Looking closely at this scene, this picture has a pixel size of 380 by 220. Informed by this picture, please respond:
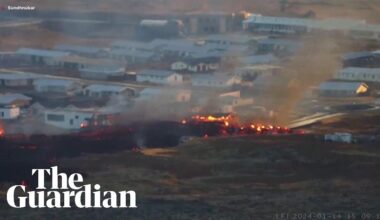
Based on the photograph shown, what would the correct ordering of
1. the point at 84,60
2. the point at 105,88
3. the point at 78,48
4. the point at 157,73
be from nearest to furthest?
the point at 105,88 → the point at 157,73 → the point at 84,60 → the point at 78,48

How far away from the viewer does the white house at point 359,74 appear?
1477cm

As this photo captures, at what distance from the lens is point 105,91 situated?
13281 millimetres

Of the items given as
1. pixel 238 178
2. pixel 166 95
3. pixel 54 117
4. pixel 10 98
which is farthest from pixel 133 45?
pixel 238 178

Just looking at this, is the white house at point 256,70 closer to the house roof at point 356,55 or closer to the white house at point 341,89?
the white house at point 341,89

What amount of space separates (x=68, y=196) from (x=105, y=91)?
5.12 meters

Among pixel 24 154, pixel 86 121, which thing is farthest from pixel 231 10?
pixel 24 154

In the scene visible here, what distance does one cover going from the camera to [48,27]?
18.4 meters

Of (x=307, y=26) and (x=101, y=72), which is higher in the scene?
(x=307, y=26)

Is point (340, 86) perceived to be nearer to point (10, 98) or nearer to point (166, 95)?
point (166, 95)

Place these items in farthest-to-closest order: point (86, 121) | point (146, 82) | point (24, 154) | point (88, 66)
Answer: point (88, 66) < point (146, 82) < point (86, 121) < point (24, 154)

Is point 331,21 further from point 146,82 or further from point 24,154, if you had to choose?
point 24,154

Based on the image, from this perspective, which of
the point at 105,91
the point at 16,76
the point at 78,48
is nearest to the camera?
the point at 105,91

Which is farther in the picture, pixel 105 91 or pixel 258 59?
pixel 258 59

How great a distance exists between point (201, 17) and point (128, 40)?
161 centimetres
